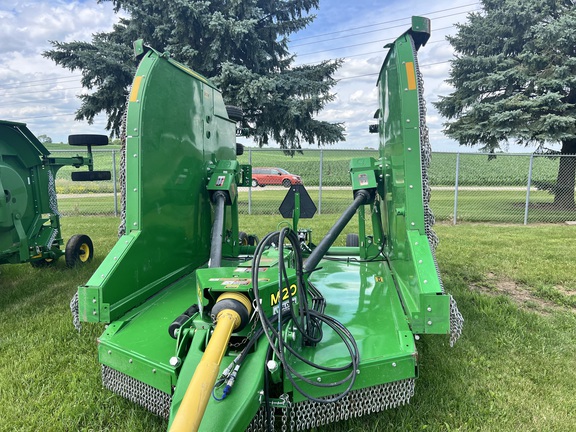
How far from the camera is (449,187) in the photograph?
1518cm

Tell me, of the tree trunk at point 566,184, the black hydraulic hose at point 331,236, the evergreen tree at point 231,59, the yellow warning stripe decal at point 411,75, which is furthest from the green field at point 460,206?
the yellow warning stripe decal at point 411,75

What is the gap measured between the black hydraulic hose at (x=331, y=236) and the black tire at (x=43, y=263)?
434 centimetres

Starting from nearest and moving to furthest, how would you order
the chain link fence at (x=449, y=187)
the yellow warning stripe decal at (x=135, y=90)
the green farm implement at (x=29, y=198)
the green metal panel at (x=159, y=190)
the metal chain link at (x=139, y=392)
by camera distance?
the metal chain link at (x=139, y=392) < the green metal panel at (x=159, y=190) < the yellow warning stripe decal at (x=135, y=90) < the green farm implement at (x=29, y=198) < the chain link fence at (x=449, y=187)

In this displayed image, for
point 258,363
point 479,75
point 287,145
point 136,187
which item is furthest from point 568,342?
point 479,75

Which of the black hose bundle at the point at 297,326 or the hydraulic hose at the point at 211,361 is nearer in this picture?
the hydraulic hose at the point at 211,361

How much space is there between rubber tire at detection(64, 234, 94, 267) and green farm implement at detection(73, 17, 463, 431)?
268 centimetres

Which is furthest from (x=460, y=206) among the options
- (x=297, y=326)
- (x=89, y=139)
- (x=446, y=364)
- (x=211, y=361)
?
(x=211, y=361)

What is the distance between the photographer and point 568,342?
3.41 m

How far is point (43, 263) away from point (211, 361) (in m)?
5.28

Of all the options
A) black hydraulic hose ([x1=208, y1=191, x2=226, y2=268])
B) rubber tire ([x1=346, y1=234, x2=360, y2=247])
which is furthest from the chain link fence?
black hydraulic hose ([x1=208, y1=191, x2=226, y2=268])

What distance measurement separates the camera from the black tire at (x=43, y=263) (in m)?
5.81

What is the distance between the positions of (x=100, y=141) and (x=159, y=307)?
177 cm

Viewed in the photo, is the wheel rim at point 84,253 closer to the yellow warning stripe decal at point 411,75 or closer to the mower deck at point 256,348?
the mower deck at point 256,348

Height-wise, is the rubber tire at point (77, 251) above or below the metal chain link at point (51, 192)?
below
